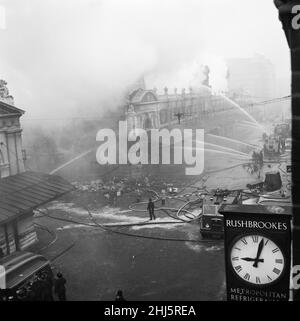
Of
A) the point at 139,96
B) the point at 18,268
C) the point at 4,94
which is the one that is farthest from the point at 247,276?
the point at 139,96

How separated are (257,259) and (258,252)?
0.30ft

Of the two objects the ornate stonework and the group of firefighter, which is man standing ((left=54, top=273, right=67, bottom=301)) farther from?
the ornate stonework

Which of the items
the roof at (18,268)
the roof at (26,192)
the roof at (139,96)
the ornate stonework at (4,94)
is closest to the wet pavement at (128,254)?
the roof at (18,268)

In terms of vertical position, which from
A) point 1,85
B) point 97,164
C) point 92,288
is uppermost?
point 1,85

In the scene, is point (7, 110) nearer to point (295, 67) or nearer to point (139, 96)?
point (295, 67)

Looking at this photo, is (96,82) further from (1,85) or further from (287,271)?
(287,271)

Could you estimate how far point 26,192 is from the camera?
15383 millimetres

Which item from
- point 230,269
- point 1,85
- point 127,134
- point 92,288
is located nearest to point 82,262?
point 92,288

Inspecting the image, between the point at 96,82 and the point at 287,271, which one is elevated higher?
the point at 96,82

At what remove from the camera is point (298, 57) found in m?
3.68

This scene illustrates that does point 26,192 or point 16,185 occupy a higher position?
point 16,185

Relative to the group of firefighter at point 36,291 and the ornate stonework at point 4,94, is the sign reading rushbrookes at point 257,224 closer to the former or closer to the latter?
the group of firefighter at point 36,291

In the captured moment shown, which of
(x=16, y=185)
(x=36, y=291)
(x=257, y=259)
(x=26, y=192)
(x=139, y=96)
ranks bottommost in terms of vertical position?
(x=36, y=291)
